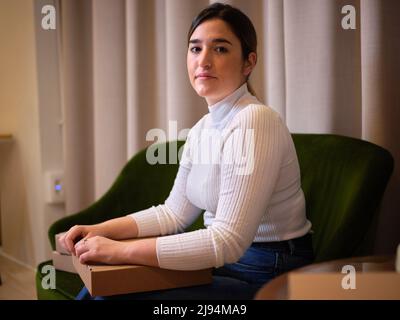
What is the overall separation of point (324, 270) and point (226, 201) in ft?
0.87

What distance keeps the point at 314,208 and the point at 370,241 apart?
17cm

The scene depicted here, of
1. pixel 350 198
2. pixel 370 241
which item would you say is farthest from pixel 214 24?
pixel 370 241

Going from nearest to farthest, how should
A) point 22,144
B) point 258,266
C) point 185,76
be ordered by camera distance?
point 258,266, point 185,76, point 22,144

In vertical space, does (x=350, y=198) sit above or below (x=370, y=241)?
above

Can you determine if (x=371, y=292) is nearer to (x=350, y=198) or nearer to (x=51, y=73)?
(x=350, y=198)

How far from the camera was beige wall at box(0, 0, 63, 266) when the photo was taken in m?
2.73

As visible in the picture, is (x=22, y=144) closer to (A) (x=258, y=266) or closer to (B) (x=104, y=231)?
(B) (x=104, y=231)

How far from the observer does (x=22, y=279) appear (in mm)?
2783

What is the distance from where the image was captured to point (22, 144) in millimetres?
2957

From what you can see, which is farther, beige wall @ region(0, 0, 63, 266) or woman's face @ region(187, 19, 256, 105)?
beige wall @ region(0, 0, 63, 266)

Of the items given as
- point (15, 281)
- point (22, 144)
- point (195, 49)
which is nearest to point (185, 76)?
point (195, 49)

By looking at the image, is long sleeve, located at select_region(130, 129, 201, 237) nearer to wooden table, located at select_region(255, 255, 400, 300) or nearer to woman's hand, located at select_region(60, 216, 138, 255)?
woman's hand, located at select_region(60, 216, 138, 255)

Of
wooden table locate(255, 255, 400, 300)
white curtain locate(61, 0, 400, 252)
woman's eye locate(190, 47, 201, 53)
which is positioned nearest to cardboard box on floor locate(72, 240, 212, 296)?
wooden table locate(255, 255, 400, 300)

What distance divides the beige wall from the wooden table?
207 centimetres
